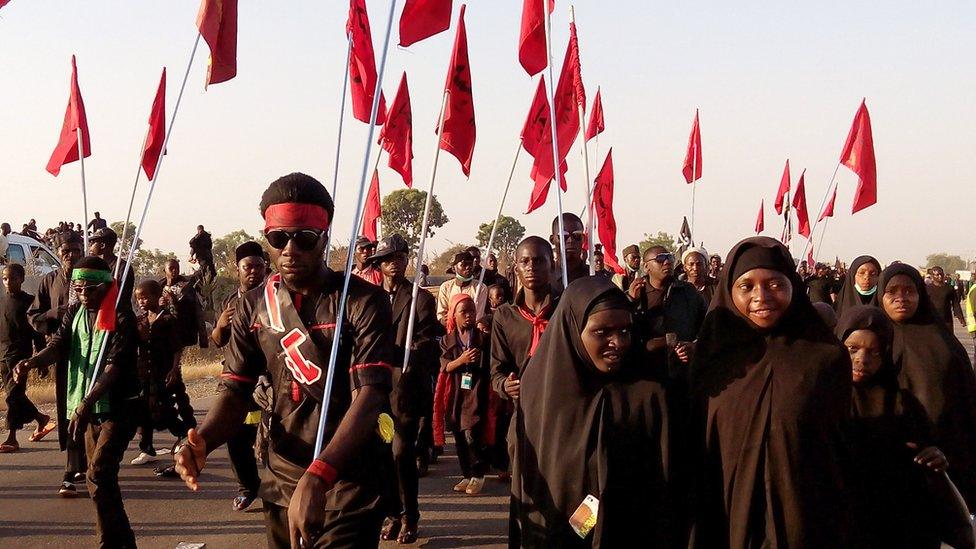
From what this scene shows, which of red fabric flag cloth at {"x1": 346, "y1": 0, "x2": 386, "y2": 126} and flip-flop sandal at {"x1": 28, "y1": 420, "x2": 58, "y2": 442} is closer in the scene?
flip-flop sandal at {"x1": 28, "y1": 420, "x2": 58, "y2": 442}

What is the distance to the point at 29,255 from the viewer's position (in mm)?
16516

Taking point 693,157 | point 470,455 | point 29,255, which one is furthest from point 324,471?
point 29,255

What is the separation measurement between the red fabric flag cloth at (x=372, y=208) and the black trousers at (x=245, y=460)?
417 centimetres

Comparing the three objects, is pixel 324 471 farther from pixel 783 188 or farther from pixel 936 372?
pixel 783 188

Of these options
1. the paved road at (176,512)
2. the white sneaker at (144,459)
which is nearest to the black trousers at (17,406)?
the paved road at (176,512)

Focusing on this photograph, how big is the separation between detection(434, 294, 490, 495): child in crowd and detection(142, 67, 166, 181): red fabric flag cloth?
299cm

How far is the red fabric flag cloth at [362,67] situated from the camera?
7930 mm

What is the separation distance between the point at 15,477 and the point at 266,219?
5702 millimetres

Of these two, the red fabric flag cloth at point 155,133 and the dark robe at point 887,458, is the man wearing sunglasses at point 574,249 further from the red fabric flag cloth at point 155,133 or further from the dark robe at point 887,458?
the red fabric flag cloth at point 155,133

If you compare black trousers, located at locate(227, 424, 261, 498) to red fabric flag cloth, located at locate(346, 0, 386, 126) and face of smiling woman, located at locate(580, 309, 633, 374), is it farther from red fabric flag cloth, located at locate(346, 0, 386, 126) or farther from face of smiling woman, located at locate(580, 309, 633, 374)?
face of smiling woman, located at locate(580, 309, 633, 374)

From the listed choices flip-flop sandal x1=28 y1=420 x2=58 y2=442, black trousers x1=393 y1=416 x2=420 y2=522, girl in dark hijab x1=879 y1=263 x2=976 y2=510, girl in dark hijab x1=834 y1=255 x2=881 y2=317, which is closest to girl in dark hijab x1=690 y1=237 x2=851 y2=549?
girl in dark hijab x1=879 y1=263 x2=976 y2=510

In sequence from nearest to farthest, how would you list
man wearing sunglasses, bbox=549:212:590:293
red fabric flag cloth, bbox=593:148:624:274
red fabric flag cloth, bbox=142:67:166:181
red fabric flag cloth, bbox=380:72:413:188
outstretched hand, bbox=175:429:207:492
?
1. outstretched hand, bbox=175:429:207:492
2. man wearing sunglasses, bbox=549:212:590:293
3. red fabric flag cloth, bbox=142:67:166:181
4. red fabric flag cloth, bbox=380:72:413:188
5. red fabric flag cloth, bbox=593:148:624:274

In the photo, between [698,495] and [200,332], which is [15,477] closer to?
[200,332]

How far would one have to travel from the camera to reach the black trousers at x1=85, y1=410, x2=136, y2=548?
191 inches
